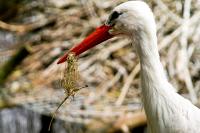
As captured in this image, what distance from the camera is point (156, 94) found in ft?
14.1

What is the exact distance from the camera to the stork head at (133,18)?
439cm

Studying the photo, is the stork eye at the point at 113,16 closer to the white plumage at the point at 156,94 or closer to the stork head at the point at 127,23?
the stork head at the point at 127,23

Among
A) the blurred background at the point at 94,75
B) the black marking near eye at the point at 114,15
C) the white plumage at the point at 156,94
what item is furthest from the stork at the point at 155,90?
the blurred background at the point at 94,75

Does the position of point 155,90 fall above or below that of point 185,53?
above

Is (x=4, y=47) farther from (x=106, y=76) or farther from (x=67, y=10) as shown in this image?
(x=106, y=76)

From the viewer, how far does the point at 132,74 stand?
740 cm

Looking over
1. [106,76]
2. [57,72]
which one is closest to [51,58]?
[57,72]

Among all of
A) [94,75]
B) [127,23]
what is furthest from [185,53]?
[127,23]

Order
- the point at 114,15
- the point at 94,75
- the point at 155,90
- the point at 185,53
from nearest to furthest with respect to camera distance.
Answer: the point at 155,90
the point at 114,15
the point at 185,53
the point at 94,75

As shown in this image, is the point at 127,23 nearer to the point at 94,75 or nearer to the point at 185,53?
the point at 185,53

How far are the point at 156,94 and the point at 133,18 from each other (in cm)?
50

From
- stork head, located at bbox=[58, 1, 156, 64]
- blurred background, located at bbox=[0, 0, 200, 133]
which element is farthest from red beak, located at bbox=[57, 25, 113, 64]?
blurred background, located at bbox=[0, 0, 200, 133]

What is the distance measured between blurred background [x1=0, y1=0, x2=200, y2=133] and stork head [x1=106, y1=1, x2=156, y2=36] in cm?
196

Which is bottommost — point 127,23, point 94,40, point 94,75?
point 94,75
